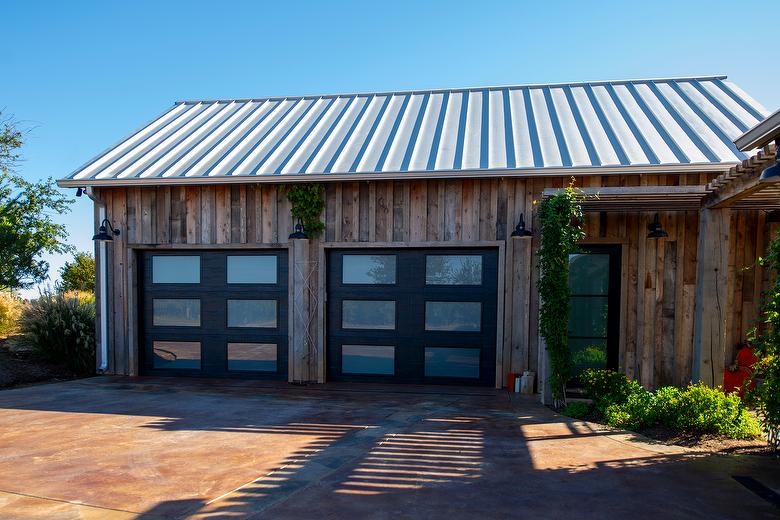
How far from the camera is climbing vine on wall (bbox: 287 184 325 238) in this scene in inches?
291

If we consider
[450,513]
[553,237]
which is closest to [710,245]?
[553,237]

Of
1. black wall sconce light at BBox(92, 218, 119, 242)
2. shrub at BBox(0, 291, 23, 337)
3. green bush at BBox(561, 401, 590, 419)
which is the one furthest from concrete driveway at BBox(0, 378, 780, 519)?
shrub at BBox(0, 291, 23, 337)

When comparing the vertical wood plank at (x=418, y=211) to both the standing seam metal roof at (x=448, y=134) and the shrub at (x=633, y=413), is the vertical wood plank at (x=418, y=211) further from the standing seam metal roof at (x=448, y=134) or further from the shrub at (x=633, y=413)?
the shrub at (x=633, y=413)

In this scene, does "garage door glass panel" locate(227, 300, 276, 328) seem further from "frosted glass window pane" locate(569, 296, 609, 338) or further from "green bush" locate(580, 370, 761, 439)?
"green bush" locate(580, 370, 761, 439)

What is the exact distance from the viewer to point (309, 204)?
7.41m

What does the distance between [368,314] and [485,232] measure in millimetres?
2119

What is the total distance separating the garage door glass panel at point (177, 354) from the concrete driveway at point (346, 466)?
79.7 inches

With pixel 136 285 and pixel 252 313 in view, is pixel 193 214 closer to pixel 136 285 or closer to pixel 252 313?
pixel 136 285

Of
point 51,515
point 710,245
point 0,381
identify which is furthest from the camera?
point 0,381

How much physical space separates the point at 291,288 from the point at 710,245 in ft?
17.7

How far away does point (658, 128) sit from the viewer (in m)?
7.69

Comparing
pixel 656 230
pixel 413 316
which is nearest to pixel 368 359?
pixel 413 316

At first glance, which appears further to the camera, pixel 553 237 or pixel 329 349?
pixel 329 349

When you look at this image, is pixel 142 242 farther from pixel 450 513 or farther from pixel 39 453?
pixel 450 513
